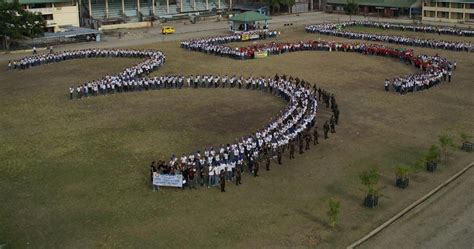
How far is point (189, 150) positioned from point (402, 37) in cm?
3979

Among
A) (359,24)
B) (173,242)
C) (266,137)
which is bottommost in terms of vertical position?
(173,242)

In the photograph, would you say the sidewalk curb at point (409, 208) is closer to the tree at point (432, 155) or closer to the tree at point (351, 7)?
the tree at point (432, 155)

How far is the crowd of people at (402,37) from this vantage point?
179ft

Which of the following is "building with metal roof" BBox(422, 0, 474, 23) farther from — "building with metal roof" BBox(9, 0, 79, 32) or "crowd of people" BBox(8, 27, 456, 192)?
"building with metal roof" BBox(9, 0, 79, 32)

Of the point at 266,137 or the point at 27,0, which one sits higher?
the point at 27,0

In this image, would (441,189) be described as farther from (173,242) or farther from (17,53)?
(17,53)

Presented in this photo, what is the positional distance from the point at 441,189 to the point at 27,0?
5806cm

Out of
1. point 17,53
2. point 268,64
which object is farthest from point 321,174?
point 17,53

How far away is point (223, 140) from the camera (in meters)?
28.8

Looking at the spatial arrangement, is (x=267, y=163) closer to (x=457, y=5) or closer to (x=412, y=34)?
(x=412, y=34)

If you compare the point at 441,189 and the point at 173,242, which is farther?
the point at 441,189

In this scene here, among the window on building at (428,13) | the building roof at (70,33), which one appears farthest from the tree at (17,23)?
the window on building at (428,13)

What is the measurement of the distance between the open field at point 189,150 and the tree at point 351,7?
131 feet

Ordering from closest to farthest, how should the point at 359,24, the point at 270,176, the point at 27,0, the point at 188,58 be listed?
the point at 270,176
the point at 188,58
the point at 27,0
the point at 359,24
